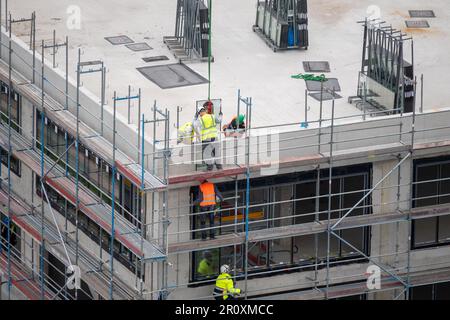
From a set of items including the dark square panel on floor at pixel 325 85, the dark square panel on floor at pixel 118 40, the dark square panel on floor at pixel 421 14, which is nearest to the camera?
the dark square panel on floor at pixel 325 85

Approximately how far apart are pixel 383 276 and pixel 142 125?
1082cm

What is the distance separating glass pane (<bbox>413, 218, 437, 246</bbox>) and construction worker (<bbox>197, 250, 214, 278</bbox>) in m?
7.71

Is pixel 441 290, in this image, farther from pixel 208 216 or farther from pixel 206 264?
pixel 208 216

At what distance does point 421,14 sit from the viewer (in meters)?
77.2

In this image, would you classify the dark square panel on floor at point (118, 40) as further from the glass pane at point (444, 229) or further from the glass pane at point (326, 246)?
the glass pane at point (444, 229)

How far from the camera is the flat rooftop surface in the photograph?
68125 millimetres

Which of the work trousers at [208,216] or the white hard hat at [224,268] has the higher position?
the work trousers at [208,216]

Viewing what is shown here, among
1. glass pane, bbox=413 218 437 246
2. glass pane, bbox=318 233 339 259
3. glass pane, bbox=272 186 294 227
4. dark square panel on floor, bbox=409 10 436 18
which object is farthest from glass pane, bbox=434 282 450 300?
dark square panel on floor, bbox=409 10 436 18

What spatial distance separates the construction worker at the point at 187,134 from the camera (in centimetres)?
6294

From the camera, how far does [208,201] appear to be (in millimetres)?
62656

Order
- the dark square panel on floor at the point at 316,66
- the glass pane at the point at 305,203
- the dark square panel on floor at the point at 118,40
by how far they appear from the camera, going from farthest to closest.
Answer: the dark square panel on floor at the point at 118,40 → the dark square panel on floor at the point at 316,66 → the glass pane at the point at 305,203

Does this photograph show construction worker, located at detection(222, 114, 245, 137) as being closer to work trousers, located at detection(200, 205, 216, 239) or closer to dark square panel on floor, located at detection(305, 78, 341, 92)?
work trousers, located at detection(200, 205, 216, 239)

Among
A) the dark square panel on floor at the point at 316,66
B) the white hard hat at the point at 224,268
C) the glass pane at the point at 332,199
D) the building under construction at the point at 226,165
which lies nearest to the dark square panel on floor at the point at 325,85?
the building under construction at the point at 226,165

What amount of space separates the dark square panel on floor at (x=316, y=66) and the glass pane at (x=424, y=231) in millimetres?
7379
